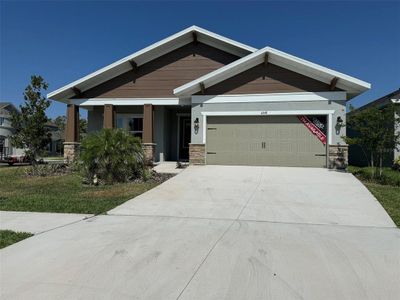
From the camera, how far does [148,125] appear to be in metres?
16.9

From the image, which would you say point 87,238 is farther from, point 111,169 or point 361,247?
point 111,169

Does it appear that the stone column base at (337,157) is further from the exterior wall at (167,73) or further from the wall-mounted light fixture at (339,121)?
the exterior wall at (167,73)

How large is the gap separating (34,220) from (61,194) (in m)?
3.14

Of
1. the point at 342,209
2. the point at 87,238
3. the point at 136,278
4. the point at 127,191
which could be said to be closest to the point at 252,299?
the point at 136,278

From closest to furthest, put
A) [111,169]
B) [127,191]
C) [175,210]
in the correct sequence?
[175,210], [127,191], [111,169]

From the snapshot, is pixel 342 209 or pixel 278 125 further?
pixel 278 125

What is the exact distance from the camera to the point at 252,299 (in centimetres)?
370

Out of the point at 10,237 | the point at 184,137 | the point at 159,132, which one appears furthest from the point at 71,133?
the point at 10,237

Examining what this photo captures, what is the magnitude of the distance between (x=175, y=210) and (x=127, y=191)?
2.81 m

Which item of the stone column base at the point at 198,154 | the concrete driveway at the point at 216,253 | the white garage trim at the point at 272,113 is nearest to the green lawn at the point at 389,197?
the concrete driveway at the point at 216,253

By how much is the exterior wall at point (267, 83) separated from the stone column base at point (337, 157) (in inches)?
95.6

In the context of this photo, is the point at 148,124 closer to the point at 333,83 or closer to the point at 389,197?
the point at 333,83

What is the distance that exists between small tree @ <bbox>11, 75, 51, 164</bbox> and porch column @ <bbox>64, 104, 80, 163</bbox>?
8.40ft

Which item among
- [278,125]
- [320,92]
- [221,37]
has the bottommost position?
[278,125]
